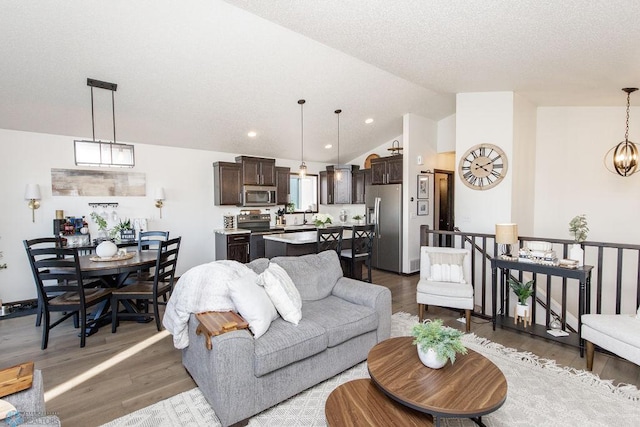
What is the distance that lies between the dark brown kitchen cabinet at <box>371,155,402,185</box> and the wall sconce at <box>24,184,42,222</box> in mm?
5597

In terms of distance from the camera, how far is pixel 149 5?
2.79 m

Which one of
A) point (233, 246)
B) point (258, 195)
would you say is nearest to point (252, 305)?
point (233, 246)

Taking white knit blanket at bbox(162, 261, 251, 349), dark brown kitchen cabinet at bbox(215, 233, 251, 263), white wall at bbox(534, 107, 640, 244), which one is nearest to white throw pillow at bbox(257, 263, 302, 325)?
white knit blanket at bbox(162, 261, 251, 349)

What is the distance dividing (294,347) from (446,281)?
225cm

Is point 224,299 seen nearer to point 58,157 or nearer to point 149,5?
point 149,5

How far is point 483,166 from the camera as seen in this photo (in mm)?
4742

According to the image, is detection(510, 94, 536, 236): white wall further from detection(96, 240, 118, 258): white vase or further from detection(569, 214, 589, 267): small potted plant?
detection(96, 240, 118, 258): white vase

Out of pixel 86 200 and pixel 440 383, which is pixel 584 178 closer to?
pixel 440 383

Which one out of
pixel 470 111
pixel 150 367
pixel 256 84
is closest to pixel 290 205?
pixel 256 84

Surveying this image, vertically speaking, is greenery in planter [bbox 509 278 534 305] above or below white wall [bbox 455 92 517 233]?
below

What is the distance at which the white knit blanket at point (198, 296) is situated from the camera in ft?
7.72

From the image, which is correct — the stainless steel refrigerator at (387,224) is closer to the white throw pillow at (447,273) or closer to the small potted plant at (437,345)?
the white throw pillow at (447,273)

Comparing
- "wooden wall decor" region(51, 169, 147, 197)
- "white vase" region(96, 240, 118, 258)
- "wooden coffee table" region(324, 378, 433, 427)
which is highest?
"wooden wall decor" region(51, 169, 147, 197)

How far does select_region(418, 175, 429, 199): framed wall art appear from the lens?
6.09 m
